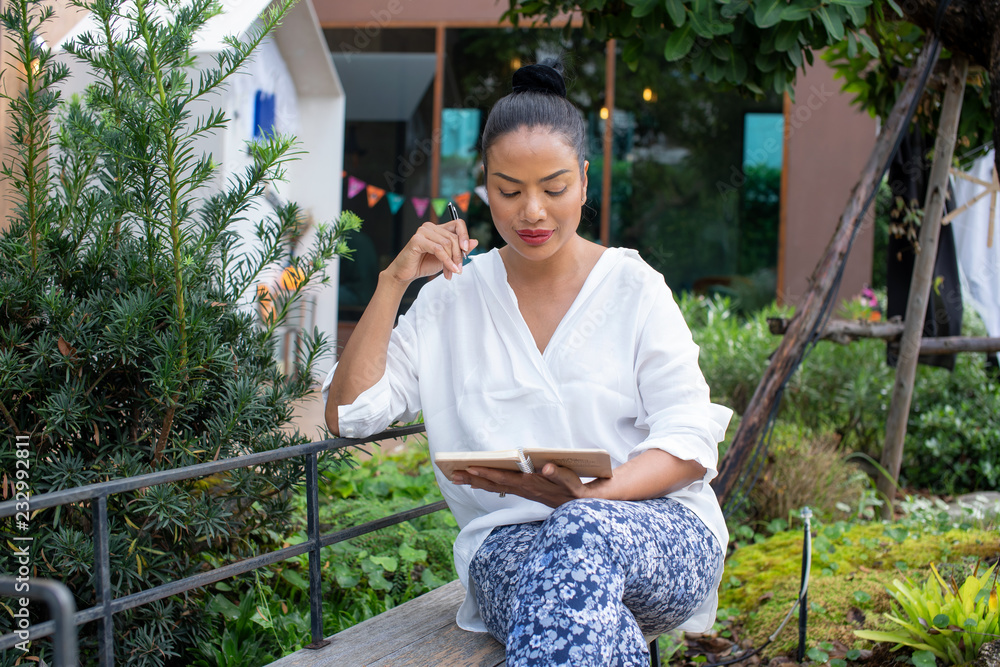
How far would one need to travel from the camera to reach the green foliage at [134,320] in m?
1.71

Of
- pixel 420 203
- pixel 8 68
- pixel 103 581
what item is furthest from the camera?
pixel 420 203

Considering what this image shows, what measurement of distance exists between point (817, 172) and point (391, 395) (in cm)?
757

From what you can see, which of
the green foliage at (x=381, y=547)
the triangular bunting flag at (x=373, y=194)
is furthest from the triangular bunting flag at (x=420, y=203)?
the green foliage at (x=381, y=547)

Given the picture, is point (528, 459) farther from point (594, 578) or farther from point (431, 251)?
point (431, 251)

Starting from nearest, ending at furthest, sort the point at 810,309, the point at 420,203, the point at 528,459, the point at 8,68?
the point at 528,459, the point at 8,68, the point at 810,309, the point at 420,203

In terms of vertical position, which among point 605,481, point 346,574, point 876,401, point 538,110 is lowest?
point 346,574

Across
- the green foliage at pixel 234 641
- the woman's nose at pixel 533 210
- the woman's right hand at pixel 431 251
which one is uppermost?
the woman's nose at pixel 533 210

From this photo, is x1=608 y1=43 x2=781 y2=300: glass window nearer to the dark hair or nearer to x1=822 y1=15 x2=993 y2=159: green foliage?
x1=822 y1=15 x2=993 y2=159: green foliage

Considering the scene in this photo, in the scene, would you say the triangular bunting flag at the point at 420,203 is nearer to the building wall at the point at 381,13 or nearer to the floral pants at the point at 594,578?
the building wall at the point at 381,13

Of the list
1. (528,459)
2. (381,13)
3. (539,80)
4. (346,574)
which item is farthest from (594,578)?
(381,13)

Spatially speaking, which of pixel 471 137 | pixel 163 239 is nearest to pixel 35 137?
pixel 163 239

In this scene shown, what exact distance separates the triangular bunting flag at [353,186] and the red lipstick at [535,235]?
22.5ft

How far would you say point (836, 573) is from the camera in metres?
3.05

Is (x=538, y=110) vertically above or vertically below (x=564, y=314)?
above
